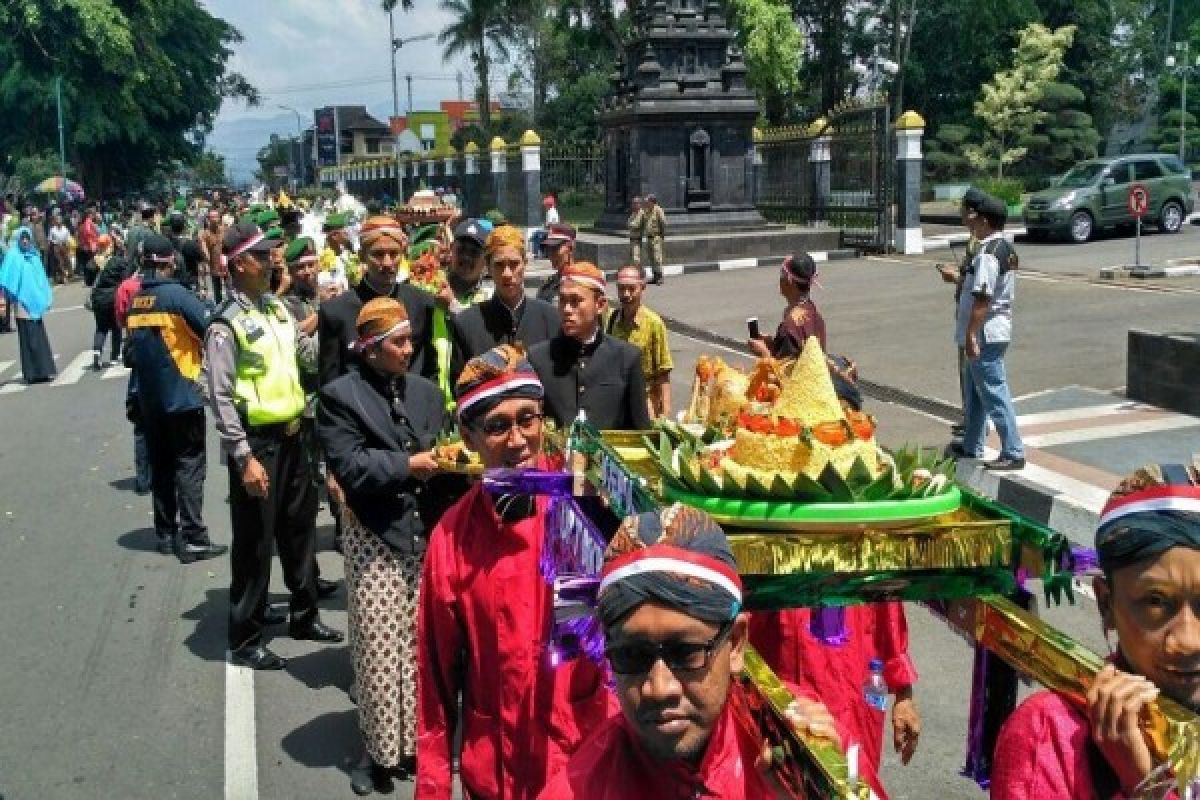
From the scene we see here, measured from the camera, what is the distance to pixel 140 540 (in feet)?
29.7

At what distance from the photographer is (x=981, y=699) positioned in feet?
8.40

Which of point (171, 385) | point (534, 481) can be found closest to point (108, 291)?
point (171, 385)

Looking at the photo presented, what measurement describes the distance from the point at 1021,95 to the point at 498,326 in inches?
1724

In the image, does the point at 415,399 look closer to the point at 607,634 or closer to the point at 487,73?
the point at 607,634

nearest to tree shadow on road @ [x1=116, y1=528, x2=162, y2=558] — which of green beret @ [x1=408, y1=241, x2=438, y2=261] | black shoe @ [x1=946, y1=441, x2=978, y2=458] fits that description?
green beret @ [x1=408, y1=241, x2=438, y2=261]

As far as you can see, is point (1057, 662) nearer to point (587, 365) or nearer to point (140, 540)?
point (587, 365)

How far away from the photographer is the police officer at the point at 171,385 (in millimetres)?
8406

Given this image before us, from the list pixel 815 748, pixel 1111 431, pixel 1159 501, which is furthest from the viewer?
pixel 1111 431

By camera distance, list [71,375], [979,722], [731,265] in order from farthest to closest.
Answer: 1. [731,265]
2. [71,375]
3. [979,722]

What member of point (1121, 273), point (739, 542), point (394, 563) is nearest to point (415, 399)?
point (394, 563)

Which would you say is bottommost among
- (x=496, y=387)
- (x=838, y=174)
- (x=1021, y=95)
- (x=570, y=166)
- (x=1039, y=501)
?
(x=1039, y=501)

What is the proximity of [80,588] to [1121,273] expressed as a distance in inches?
667

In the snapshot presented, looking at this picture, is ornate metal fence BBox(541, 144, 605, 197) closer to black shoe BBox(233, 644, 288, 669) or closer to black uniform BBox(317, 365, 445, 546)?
black shoe BBox(233, 644, 288, 669)

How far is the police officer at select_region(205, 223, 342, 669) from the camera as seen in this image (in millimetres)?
6176
